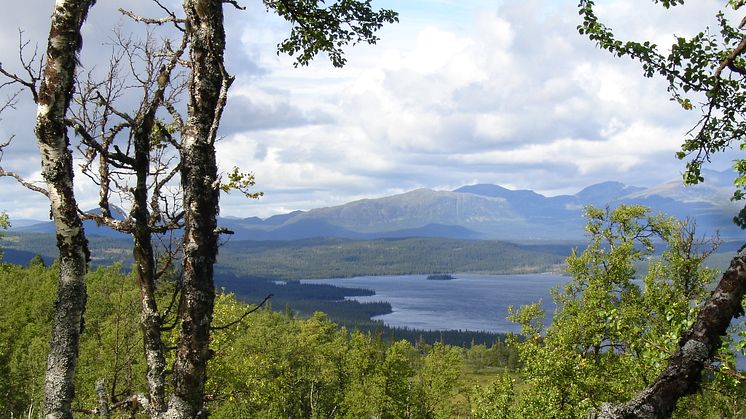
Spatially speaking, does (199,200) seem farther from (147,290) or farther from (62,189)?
(147,290)

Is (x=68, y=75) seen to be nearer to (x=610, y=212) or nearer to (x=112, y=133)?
(x=112, y=133)

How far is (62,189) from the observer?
5957mm

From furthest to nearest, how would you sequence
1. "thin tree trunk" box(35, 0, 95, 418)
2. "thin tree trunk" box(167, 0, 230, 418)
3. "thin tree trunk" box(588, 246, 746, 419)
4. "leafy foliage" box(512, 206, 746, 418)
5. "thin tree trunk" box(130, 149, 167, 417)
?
"leafy foliage" box(512, 206, 746, 418) < "thin tree trunk" box(130, 149, 167, 417) < "thin tree trunk" box(35, 0, 95, 418) < "thin tree trunk" box(167, 0, 230, 418) < "thin tree trunk" box(588, 246, 746, 419)

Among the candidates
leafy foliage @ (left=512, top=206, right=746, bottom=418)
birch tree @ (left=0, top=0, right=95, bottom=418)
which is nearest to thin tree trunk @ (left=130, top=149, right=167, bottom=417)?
birch tree @ (left=0, top=0, right=95, bottom=418)

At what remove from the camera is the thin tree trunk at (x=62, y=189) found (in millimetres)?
5863

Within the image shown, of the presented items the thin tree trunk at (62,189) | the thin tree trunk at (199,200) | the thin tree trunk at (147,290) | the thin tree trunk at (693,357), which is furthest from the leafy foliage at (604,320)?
the thin tree trunk at (62,189)

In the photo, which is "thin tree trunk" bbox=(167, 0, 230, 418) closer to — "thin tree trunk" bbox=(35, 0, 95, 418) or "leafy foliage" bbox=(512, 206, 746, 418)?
"thin tree trunk" bbox=(35, 0, 95, 418)

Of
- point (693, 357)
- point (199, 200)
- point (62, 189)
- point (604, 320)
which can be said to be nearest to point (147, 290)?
point (62, 189)

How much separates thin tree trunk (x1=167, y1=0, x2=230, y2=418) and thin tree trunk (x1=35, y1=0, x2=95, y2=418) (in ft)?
4.18

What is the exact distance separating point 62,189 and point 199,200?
1563 millimetres

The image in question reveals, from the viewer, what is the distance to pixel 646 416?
4.46 m

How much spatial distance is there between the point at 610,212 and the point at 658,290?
613 centimetres

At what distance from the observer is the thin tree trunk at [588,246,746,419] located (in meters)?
4.55

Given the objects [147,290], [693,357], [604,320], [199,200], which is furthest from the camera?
[604,320]
